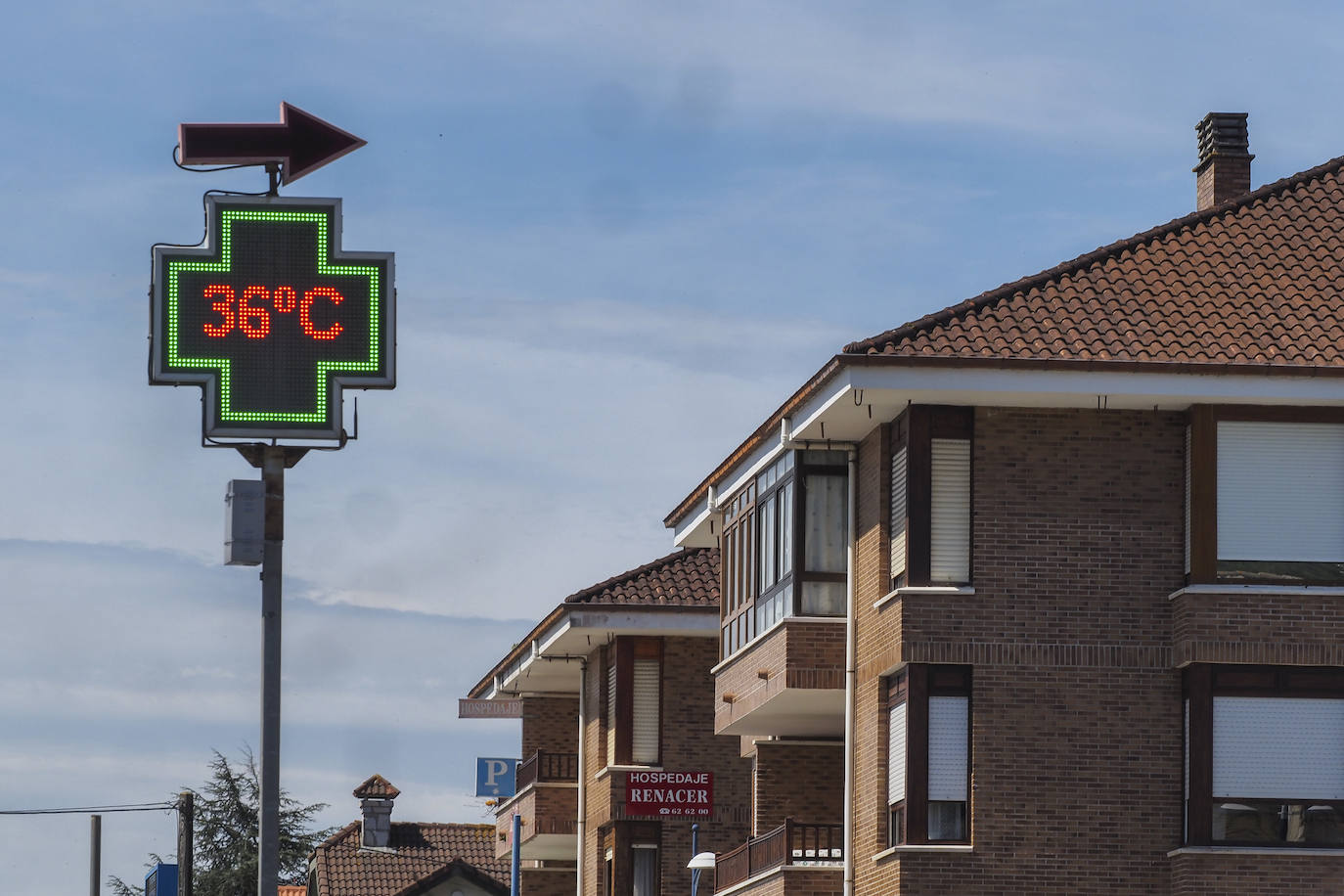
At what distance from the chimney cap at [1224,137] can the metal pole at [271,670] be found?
73.8 ft

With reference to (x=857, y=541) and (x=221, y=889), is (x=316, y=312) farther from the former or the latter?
(x=221, y=889)

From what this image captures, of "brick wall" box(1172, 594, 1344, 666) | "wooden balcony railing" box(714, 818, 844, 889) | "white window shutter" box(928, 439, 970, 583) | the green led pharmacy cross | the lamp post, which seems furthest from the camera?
Result: the lamp post

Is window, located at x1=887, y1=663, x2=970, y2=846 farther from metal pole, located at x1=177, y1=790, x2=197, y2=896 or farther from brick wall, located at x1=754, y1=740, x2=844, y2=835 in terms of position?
metal pole, located at x1=177, y1=790, x2=197, y2=896

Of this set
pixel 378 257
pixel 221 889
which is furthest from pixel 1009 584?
pixel 221 889

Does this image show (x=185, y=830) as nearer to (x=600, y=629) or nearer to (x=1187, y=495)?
(x=600, y=629)

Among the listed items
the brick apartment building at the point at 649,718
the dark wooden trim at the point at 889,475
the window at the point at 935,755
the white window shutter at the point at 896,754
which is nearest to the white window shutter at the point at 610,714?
the brick apartment building at the point at 649,718

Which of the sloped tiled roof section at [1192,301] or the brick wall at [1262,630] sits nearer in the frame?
the brick wall at [1262,630]

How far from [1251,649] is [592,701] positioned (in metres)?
19.9

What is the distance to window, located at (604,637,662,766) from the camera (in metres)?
42.1

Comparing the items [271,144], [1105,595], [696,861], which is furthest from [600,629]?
[271,144]

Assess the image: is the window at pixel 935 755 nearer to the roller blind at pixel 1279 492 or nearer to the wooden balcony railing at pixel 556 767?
the roller blind at pixel 1279 492

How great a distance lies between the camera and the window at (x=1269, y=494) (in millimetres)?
27469

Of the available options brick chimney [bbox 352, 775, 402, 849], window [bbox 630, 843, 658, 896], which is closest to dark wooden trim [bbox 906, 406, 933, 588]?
window [bbox 630, 843, 658, 896]

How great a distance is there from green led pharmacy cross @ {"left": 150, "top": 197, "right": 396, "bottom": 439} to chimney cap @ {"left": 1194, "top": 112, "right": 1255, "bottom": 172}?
2218 cm
